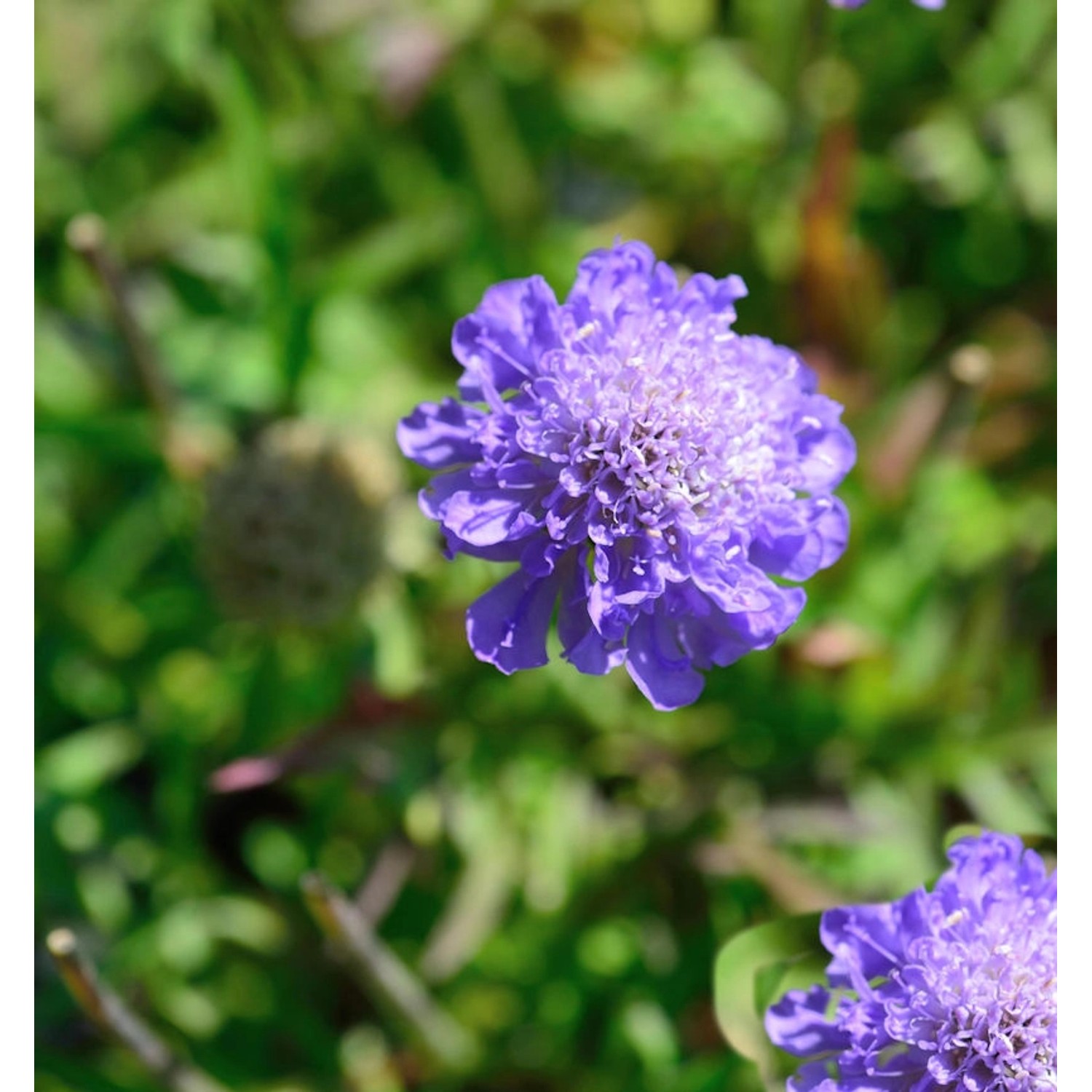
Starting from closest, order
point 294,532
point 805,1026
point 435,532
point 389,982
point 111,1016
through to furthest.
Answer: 1. point 805,1026
2. point 111,1016
3. point 389,982
4. point 294,532
5. point 435,532

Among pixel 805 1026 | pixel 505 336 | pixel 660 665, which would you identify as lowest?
pixel 805 1026

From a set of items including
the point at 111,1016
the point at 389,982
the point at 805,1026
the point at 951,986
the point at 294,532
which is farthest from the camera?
the point at 294,532

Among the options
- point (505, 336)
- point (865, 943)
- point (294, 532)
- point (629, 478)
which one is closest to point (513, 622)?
point (629, 478)

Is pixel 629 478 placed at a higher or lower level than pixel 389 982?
higher

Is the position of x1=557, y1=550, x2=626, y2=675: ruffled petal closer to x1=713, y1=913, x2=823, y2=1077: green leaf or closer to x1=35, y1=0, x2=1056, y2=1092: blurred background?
x1=713, y1=913, x2=823, y2=1077: green leaf

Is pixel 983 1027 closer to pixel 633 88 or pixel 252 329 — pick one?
pixel 252 329

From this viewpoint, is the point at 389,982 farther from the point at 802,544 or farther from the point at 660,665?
the point at 802,544

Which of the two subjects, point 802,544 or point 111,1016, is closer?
point 802,544

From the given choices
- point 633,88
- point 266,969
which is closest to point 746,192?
point 633,88

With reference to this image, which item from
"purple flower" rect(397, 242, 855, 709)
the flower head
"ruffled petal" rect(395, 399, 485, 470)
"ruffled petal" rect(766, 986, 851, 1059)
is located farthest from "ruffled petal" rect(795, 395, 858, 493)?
the flower head
